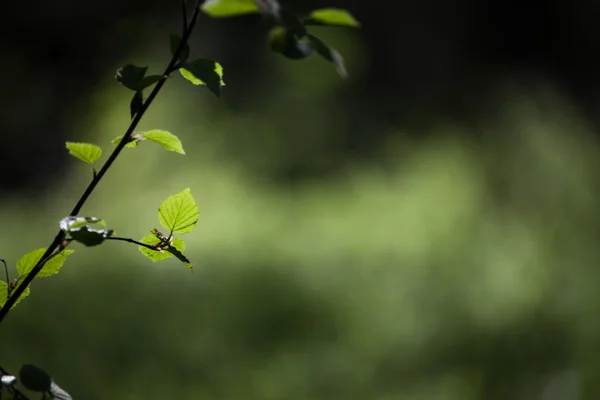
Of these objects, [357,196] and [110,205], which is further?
[357,196]

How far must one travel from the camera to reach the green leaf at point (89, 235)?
0.31 meters

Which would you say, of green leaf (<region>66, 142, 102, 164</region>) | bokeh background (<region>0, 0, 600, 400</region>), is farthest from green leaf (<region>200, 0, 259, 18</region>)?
bokeh background (<region>0, 0, 600, 400</region>)

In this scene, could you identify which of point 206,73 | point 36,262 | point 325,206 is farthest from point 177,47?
point 325,206

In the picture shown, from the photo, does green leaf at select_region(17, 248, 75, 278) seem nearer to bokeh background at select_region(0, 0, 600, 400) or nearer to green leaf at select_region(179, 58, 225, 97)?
green leaf at select_region(179, 58, 225, 97)

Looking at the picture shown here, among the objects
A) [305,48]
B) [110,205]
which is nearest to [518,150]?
[110,205]

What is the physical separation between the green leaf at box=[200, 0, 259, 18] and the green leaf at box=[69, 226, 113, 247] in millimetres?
108

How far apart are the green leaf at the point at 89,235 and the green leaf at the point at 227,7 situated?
0.35 feet

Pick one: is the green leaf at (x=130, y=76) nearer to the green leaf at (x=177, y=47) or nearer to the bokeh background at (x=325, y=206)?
the green leaf at (x=177, y=47)

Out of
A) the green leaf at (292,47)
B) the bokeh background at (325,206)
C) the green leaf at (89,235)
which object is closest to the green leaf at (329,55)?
the green leaf at (292,47)

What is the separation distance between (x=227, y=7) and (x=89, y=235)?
0.12 m

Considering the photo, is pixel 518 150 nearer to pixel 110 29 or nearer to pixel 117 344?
pixel 117 344

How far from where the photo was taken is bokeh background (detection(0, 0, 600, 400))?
1494 mm

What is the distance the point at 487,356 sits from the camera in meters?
1.63

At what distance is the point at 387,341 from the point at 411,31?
2.01 meters
